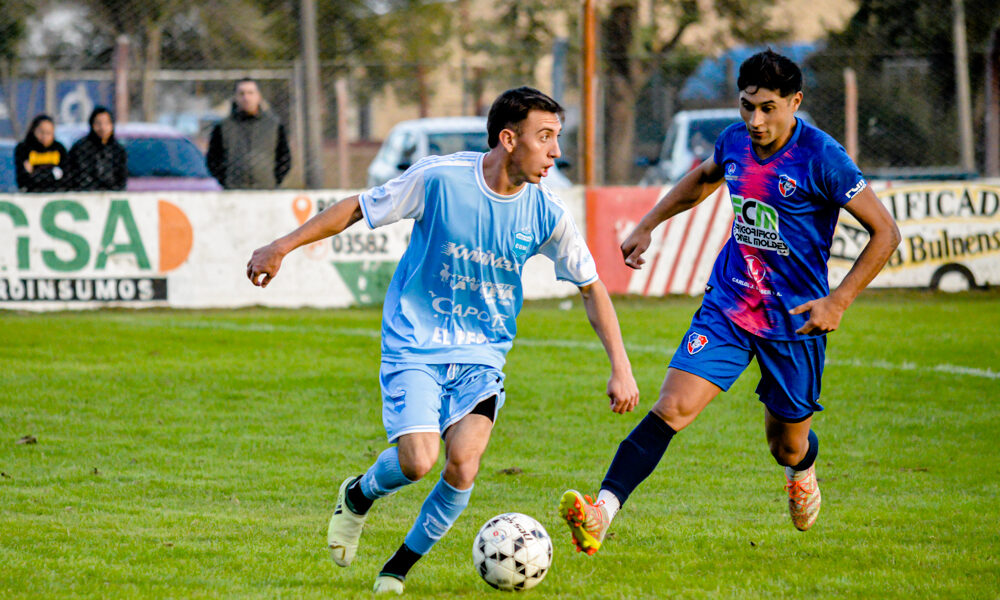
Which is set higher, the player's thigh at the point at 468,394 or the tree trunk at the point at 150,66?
the tree trunk at the point at 150,66

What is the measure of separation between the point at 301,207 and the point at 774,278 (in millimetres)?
8892

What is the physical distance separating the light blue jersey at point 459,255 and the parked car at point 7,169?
12.0m

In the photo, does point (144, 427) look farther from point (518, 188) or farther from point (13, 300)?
point (13, 300)

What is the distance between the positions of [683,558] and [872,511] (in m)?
1.26

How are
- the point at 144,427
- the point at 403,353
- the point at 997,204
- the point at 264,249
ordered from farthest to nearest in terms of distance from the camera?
the point at 997,204
the point at 144,427
the point at 403,353
the point at 264,249

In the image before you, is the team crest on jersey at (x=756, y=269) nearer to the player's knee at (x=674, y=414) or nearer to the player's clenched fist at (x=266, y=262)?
the player's knee at (x=674, y=414)

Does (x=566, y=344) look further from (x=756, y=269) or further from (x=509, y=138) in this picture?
(x=509, y=138)

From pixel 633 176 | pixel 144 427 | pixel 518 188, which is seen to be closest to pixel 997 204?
pixel 633 176

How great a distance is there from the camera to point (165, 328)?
1172 centimetres

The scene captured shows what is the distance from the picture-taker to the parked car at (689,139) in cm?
1811

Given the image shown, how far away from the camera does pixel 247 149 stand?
1345 cm

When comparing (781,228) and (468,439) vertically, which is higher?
(781,228)

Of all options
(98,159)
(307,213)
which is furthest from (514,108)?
(98,159)

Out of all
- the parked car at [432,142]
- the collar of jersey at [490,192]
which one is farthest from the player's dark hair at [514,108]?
the parked car at [432,142]
